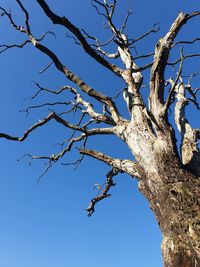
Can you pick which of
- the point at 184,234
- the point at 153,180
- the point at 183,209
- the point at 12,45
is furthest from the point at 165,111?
the point at 12,45

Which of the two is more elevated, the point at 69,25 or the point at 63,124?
the point at 69,25

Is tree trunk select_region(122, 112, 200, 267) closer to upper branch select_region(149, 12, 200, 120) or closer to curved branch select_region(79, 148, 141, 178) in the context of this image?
curved branch select_region(79, 148, 141, 178)

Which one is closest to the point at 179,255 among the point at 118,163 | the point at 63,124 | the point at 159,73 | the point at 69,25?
the point at 118,163

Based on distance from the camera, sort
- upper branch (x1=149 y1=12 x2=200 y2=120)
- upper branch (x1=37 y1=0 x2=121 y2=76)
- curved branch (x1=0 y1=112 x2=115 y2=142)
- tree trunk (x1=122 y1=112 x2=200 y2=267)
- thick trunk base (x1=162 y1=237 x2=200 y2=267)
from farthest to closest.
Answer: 1. curved branch (x1=0 y1=112 x2=115 y2=142)
2. upper branch (x1=149 y1=12 x2=200 y2=120)
3. upper branch (x1=37 y1=0 x2=121 y2=76)
4. tree trunk (x1=122 y1=112 x2=200 y2=267)
5. thick trunk base (x1=162 y1=237 x2=200 y2=267)

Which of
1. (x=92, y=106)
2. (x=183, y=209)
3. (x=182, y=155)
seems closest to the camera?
(x=183, y=209)

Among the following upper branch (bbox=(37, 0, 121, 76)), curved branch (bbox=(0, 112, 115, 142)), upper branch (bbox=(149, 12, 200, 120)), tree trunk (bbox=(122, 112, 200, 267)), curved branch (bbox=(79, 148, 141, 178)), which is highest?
upper branch (bbox=(37, 0, 121, 76))

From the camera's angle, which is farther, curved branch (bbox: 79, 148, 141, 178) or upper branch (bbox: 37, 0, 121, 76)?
curved branch (bbox: 79, 148, 141, 178)

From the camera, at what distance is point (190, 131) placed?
752 centimetres

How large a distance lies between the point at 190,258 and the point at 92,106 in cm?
475

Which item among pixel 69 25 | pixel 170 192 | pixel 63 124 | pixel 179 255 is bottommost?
pixel 179 255

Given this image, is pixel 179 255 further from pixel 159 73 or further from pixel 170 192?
pixel 159 73

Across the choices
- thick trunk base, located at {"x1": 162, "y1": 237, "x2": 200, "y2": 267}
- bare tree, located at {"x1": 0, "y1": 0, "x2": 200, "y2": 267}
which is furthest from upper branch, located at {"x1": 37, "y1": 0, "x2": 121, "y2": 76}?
thick trunk base, located at {"x1": 162, "y1": 237, "x2": 200, "y2": 267}

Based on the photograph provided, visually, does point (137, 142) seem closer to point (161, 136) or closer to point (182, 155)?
point (161, 136)

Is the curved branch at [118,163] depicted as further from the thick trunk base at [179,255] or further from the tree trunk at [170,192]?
the thick trunk base at [179,255]
